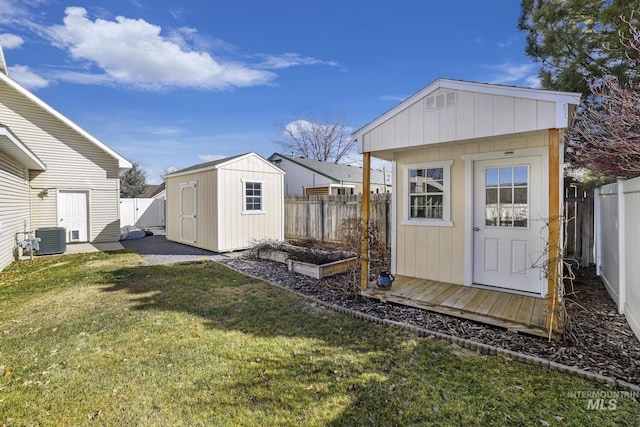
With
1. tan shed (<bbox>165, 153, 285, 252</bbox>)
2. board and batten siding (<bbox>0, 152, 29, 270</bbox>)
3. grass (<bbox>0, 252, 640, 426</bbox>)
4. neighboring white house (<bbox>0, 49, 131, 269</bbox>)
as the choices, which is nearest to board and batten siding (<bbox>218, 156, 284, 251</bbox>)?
tan shed (<bbox>165, 153, 285, 252</bbox>)

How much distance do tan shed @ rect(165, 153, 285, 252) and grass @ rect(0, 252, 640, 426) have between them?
4.73 m

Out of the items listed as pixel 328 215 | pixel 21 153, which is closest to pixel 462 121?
pixel 328 215

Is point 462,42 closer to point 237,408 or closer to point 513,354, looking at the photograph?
point 513,354

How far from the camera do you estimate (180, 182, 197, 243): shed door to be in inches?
399

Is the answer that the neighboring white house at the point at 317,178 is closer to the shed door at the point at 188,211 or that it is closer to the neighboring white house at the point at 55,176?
the shed door at the point at 188,211

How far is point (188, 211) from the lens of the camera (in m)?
10.5

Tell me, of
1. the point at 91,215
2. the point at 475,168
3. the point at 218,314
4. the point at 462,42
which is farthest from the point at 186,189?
the point at 462,42

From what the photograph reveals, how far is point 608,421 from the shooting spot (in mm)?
2055

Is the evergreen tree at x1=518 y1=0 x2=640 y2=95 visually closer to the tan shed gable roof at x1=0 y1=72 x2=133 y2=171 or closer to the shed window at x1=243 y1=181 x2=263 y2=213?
the shed window at x1=243 y1=181 x2=263 y2=213

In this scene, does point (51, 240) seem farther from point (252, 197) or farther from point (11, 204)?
point (252, 197)

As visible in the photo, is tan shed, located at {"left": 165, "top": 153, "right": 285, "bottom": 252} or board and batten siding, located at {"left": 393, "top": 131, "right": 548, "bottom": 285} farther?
tan shed, located at {"left": 165, "top": 153, "right": 285, "bottom": 252}

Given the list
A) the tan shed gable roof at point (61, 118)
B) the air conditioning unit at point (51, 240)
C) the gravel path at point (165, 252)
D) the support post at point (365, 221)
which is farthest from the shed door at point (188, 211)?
the support post at point (365, 221)

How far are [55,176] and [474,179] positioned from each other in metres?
12.8

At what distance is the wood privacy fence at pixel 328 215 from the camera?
8.87 metres
